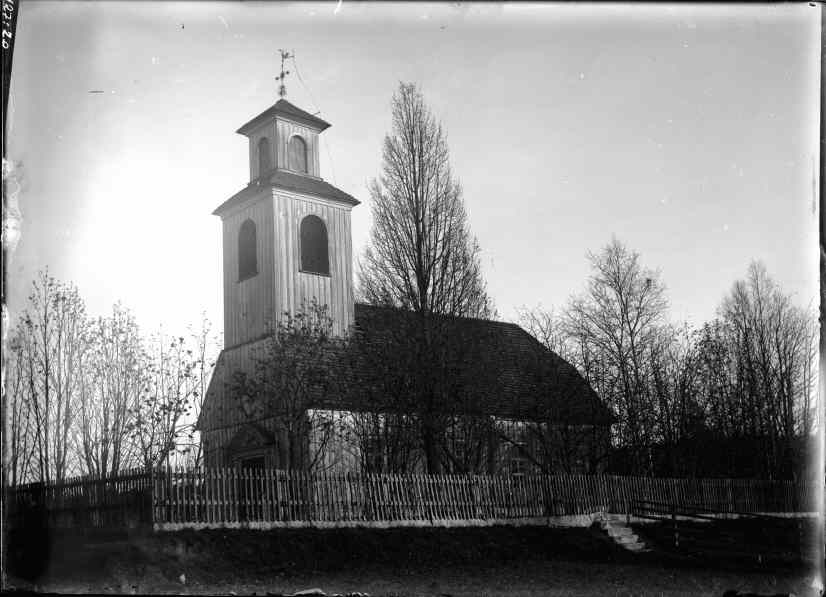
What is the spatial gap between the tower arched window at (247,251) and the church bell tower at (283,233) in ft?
0.08

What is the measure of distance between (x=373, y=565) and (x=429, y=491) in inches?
150

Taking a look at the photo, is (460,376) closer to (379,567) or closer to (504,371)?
(504,371)

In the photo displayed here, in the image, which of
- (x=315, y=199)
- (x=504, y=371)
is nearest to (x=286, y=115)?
(x=315, y=199)

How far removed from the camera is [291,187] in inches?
789

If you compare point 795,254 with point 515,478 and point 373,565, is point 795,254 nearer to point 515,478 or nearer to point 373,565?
point 373,565

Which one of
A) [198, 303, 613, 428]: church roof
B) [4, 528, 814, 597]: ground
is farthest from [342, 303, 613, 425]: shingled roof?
[4, 528, 814, 597]: ground

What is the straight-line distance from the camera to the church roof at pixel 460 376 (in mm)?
17266

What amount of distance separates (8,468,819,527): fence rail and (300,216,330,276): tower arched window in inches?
246

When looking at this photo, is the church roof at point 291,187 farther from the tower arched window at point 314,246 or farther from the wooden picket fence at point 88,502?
the wooden picket fence at point 88,502

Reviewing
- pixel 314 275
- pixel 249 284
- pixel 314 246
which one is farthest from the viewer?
pixel 314 246

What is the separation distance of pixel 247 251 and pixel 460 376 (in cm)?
638

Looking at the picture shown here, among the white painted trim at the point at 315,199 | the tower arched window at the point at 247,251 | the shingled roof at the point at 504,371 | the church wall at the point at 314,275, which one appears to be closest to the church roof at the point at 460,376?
the shingled roof at the point at 504,371

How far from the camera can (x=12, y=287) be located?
5301 millimetres

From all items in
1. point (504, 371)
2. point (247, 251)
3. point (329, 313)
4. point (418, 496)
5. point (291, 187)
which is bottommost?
point (418, 496)
